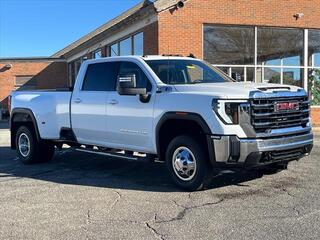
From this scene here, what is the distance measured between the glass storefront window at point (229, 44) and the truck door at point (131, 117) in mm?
9853

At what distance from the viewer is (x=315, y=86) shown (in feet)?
65.8

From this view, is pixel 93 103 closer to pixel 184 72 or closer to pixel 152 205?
pixel 184 72

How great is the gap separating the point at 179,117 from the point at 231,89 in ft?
2.76

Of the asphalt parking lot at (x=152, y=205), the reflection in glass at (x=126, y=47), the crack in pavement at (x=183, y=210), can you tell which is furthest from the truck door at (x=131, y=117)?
the reflection in glass at (x=126, y=47)

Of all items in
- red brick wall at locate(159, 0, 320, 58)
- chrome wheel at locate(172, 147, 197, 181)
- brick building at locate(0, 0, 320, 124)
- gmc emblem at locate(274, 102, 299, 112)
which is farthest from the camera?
brick building at locate(0, 0, 320, 124)

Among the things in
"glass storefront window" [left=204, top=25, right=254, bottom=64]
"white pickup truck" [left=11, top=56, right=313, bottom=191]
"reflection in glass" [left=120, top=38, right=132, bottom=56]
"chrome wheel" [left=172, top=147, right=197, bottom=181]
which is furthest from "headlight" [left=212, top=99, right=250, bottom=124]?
"reflection in glass" [left=120, top=38, right=132, bottom=56]

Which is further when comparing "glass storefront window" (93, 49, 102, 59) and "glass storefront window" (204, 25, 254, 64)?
"glass storefront window" (93, 49, 102, 59)

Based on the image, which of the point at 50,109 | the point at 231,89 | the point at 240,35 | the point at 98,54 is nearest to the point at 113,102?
the point at 50,109

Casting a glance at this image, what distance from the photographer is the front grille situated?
23.2 feet

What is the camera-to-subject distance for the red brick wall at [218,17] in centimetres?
1728

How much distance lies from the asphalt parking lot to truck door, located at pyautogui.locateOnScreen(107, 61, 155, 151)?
2.16 ft

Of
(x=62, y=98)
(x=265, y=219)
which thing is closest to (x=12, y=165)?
(x=62, y=98)

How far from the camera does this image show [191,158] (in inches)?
294

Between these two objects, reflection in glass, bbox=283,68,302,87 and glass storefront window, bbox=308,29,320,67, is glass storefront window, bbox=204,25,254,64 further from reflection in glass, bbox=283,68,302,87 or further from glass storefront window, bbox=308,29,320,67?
glass storefront window, bbox=308,29,320,67
